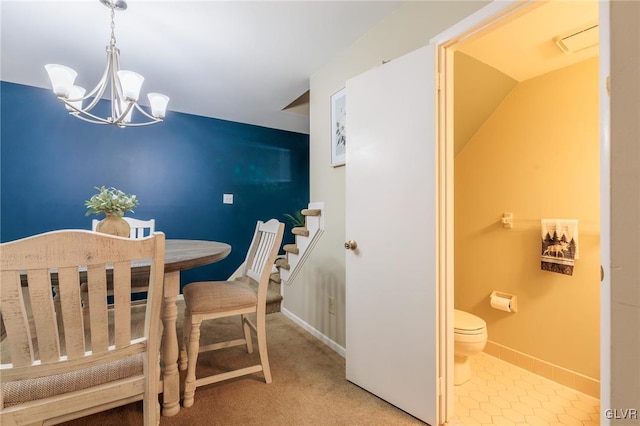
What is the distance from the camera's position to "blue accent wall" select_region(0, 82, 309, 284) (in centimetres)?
261

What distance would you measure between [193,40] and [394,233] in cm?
189

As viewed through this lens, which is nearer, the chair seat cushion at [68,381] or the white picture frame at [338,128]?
the chair seat cushion at [68,381]

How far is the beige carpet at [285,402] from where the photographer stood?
1410 mm

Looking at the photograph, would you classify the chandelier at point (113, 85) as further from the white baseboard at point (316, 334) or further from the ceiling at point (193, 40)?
the white baseboard at point (316, 334)

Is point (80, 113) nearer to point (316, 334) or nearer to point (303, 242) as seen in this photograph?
point (303, 242)

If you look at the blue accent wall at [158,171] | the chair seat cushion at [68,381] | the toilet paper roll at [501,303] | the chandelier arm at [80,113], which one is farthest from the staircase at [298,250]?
the chandelier arm at [80,113]

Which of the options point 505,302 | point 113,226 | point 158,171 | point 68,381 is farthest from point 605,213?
point 158,171

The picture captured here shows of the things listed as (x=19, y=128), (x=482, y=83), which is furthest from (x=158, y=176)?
(x=482, y=83)

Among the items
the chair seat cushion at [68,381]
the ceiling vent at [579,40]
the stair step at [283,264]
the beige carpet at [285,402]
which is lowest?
the beige carpet at [285,402]

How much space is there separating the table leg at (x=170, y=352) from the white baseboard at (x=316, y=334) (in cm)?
107

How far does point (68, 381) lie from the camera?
972mm
